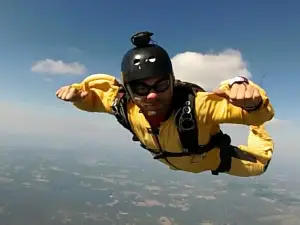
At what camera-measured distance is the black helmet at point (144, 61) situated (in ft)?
7.88

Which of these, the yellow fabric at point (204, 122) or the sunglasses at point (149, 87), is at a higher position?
the sunglasses at point (149, 87)

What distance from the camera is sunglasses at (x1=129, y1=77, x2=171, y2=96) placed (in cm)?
239

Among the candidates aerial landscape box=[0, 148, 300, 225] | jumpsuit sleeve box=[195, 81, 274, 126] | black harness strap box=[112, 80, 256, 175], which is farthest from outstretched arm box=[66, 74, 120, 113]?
aerial landscape box=[0, 148, 300, 225]

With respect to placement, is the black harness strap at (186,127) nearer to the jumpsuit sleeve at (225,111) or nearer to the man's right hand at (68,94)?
the jumpsuit sleeve at (225,111)

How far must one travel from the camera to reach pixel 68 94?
263cm

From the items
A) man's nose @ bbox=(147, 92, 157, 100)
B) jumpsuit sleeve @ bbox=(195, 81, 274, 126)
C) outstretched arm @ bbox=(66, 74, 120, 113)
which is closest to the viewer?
jumpsuit sleeve @ bbox=(195, 81, 274, 126)

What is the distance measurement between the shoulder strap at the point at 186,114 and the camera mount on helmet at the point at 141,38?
443 millimetres

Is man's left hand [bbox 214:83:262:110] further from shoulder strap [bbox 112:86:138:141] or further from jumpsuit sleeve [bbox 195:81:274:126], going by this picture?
shoulder strap [bbox 112:86:138:141]

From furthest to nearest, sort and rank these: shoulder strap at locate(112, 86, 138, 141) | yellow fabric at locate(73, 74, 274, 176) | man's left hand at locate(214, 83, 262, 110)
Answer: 1. shoulder strap at locate(112, 86, 138, 141)
2. yellow fabric at locate(73, 74, 274, 176)
3. man's left hand at locate(214, 83, 262, 110)

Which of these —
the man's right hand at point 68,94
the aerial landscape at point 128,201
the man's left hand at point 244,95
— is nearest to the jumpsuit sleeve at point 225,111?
the man's left hand at point 244,95

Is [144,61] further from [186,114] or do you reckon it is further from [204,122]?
[204,122]

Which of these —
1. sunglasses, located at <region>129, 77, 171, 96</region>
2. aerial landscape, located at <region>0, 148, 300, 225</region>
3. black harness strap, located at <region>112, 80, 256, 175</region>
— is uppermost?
sunglasses, located at <region>129, 77, 171, 96</region>

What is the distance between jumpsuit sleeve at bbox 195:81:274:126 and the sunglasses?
273 millimetres

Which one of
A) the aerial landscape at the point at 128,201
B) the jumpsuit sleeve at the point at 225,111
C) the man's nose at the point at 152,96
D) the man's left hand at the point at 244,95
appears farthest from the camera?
the aerial landscape at the point at 128,201
